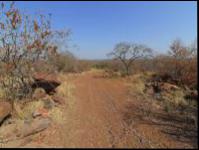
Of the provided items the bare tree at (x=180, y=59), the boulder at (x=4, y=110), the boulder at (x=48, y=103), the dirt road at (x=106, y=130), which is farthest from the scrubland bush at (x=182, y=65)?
the boulder at (x=4, y=110)

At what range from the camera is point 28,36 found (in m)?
8.11

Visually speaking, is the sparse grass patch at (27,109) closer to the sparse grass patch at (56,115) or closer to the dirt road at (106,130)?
the sparse grass patch at (56,115)

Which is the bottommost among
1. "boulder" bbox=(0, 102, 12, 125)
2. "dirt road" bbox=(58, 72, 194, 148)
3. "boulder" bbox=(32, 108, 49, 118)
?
"dirt road" bbox=(58, 72, 194, 148)

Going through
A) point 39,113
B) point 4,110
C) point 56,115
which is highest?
point 4,110

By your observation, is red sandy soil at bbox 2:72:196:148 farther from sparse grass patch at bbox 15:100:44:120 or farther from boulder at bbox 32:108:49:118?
sparse grass patch at bbox 15:100:44:120

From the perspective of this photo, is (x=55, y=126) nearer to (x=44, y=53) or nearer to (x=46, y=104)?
(x=46, y=104)

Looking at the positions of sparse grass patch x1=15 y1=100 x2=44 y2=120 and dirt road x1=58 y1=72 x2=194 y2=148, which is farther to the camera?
sparse grass patch x1=15 y1=100 x2=44 y2=120

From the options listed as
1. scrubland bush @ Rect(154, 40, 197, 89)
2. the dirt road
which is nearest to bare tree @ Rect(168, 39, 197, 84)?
scrubland bush @ Rect(154, 40, 197, 89)

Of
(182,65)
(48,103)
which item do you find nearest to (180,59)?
(182,65)

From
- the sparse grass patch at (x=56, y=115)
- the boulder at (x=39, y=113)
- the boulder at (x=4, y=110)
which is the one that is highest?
the boulder at (x=4, y=110)

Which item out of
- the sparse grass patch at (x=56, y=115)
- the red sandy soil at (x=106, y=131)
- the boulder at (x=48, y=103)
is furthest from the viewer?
the boulder at (x=48, y=103)

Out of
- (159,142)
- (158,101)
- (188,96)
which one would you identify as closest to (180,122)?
(159,142)

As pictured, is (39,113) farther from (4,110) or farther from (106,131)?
(106,131)

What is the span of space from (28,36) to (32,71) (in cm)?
197
